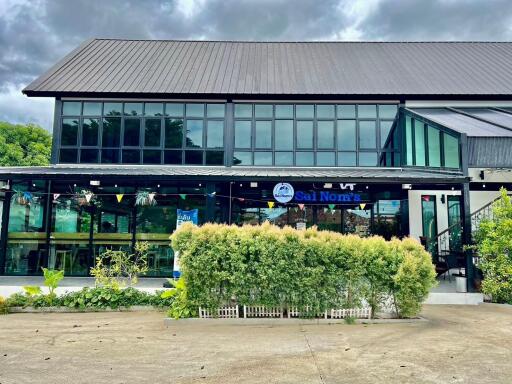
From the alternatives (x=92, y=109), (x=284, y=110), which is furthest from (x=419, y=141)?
(x=92, y=109)

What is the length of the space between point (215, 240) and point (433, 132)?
824 centimetres

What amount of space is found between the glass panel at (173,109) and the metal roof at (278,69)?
57 centimetres

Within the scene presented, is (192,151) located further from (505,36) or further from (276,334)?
(505,36)

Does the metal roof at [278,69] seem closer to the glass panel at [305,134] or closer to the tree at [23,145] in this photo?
the glass panel at [305,134]

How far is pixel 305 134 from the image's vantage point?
50.3ft

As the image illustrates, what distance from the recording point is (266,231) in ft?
26.7

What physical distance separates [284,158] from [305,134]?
3.91 ft

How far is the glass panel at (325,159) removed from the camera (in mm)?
15047

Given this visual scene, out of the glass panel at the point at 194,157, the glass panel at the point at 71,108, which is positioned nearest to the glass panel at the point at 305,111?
the glass panel at the point at 194,157

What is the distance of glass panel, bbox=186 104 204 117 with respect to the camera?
15.5 m

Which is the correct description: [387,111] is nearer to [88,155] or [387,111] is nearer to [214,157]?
[214,157]

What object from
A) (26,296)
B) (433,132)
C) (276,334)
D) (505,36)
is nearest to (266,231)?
(276,334)

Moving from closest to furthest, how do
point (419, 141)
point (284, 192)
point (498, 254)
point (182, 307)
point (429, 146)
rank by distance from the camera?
point (182, 307) → point (498, 254) → point (429, 146) → point (284, 192) → point (419, 141)

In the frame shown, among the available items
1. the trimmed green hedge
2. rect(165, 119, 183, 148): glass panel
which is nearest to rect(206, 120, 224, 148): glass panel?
rect(165, 119, 183, 148): glass panel
